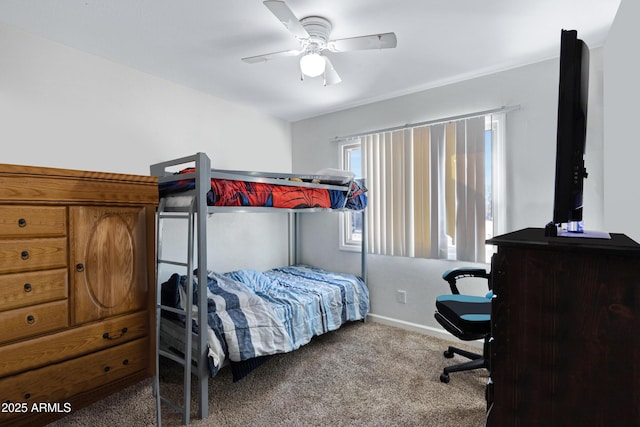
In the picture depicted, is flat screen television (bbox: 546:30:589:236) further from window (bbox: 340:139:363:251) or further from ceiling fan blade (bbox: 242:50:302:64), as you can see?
window (bbox: 340:139:363:251)

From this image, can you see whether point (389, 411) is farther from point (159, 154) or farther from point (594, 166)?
point (159, 154)

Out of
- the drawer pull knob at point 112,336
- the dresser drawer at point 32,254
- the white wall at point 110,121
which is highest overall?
the white wall at point 110,121

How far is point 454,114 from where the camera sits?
108 inches

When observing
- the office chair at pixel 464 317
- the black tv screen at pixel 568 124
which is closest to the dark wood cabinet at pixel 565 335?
the black tv screen at pixel 568 124

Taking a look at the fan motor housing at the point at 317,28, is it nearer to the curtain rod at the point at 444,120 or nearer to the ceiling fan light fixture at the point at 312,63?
the ceiling fan light fixture at the point at 312,63

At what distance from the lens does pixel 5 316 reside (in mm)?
1194

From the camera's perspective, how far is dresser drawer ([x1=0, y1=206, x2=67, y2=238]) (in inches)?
47.3

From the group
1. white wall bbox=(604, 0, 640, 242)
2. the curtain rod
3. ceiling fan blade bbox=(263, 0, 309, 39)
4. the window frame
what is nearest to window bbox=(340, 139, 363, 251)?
the window frame

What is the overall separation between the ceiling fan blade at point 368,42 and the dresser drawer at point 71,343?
1831 mm

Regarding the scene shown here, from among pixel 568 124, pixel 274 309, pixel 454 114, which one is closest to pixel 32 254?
pixel 274 309

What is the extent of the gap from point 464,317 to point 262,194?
1501 millimetres

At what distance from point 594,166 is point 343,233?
7.27 feet

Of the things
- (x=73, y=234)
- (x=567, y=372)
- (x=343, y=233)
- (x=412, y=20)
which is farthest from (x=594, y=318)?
(x=343, y=233)

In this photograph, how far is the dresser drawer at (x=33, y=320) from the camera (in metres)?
1.20
